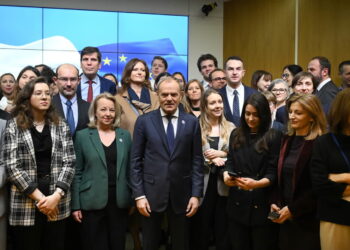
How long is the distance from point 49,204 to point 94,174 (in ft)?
1.32

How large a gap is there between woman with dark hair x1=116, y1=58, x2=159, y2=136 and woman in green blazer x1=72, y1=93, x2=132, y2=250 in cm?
49

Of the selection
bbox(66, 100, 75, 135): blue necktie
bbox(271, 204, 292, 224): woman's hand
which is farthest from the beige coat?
bbox(271, 204, 292, 224): woman's hand

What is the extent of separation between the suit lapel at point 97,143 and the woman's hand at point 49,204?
1.41ft

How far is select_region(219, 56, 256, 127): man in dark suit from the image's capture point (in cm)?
409

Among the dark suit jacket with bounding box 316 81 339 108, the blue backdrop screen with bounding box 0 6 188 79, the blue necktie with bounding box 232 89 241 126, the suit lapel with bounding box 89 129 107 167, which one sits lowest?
the suit lapel with bounding box 89 129 107 167

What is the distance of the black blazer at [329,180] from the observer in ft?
7.44

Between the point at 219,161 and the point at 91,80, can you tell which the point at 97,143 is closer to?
the point at 219,161

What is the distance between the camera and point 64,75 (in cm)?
354

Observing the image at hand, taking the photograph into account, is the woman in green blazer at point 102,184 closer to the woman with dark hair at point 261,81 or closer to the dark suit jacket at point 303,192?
the dark suit jacket at point 303,192

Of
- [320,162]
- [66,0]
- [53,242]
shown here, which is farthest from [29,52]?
[320,162]

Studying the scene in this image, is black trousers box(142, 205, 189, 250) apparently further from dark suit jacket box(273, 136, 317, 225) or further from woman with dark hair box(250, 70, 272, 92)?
woman with dark hair box(250, 70, 272, 92)

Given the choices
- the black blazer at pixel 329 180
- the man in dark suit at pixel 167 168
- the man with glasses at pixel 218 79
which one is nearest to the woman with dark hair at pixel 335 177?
the black blazer at pixel 329 180

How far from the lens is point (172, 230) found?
3.02 meters

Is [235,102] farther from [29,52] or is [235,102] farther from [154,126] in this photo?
[29,52]
